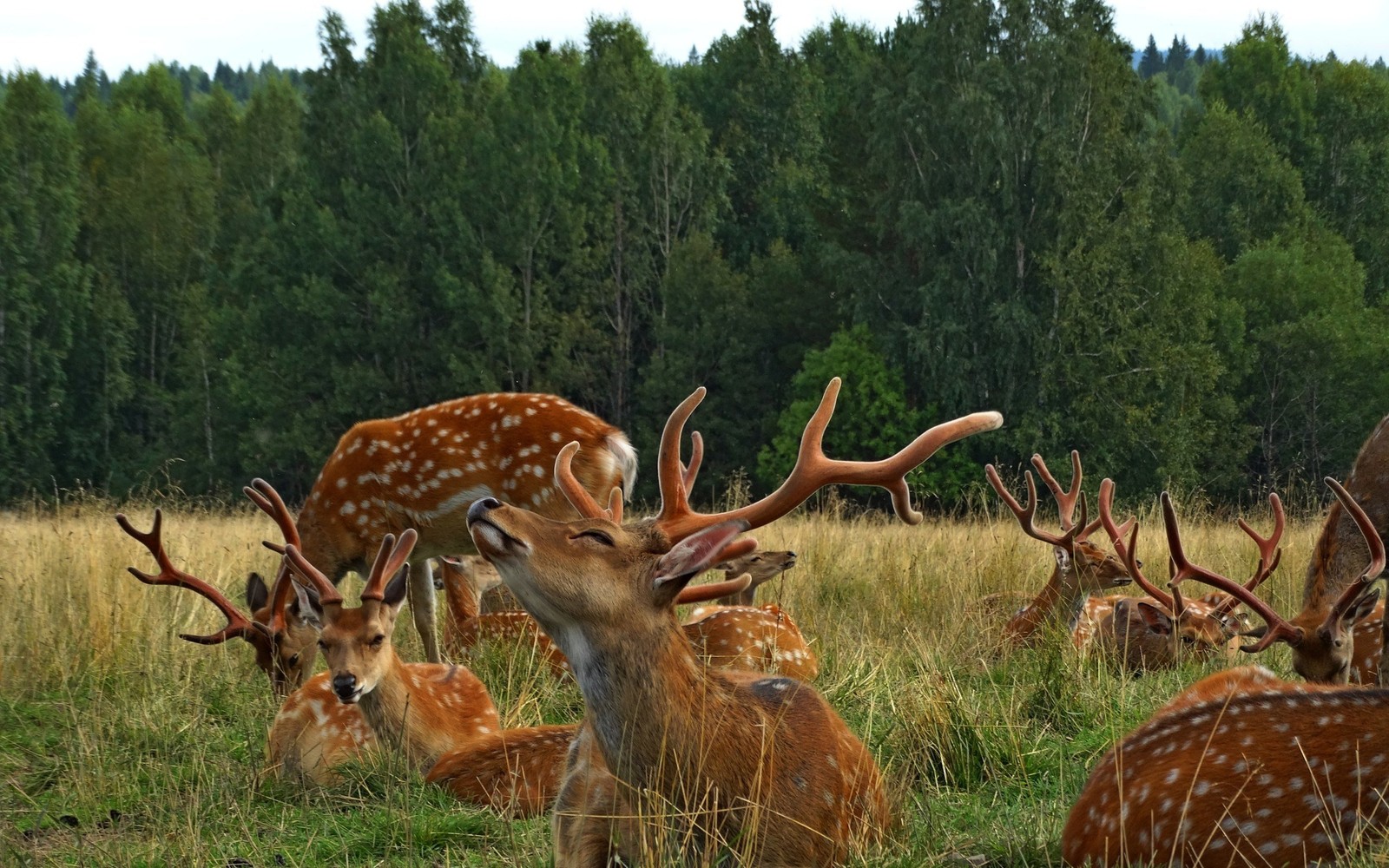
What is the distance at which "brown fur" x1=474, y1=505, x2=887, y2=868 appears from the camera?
345 centimetres

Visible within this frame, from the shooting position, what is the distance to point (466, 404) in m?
7.77

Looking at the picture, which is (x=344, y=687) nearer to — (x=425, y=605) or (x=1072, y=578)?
(x=425, y=605)

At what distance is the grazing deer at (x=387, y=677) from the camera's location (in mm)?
5043

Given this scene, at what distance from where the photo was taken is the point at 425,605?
291 inches

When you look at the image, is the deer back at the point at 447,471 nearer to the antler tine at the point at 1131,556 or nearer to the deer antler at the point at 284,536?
the deer antler at the point at 284,536

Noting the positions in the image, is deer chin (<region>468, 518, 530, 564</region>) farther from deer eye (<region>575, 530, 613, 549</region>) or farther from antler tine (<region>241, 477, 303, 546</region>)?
antler tine (<region>241, 477, 303, 546</region>)

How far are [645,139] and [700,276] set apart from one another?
4.44 meters

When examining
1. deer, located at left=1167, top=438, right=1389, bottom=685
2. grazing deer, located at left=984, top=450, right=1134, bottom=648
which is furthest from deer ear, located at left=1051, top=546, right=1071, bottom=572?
deer, located at left=1167, top=438, right=1389, bottom=685

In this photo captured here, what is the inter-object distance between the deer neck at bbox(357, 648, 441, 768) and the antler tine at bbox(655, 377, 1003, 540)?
5.57ft

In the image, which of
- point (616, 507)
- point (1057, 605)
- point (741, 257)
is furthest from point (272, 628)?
point (741, 257)

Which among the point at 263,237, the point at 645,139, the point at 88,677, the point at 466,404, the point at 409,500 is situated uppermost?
the point at 645,139

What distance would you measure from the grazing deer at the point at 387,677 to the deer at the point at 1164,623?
2.93 metres

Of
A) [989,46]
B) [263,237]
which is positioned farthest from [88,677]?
[263,237]

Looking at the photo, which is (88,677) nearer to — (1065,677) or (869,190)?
(1065,677)
